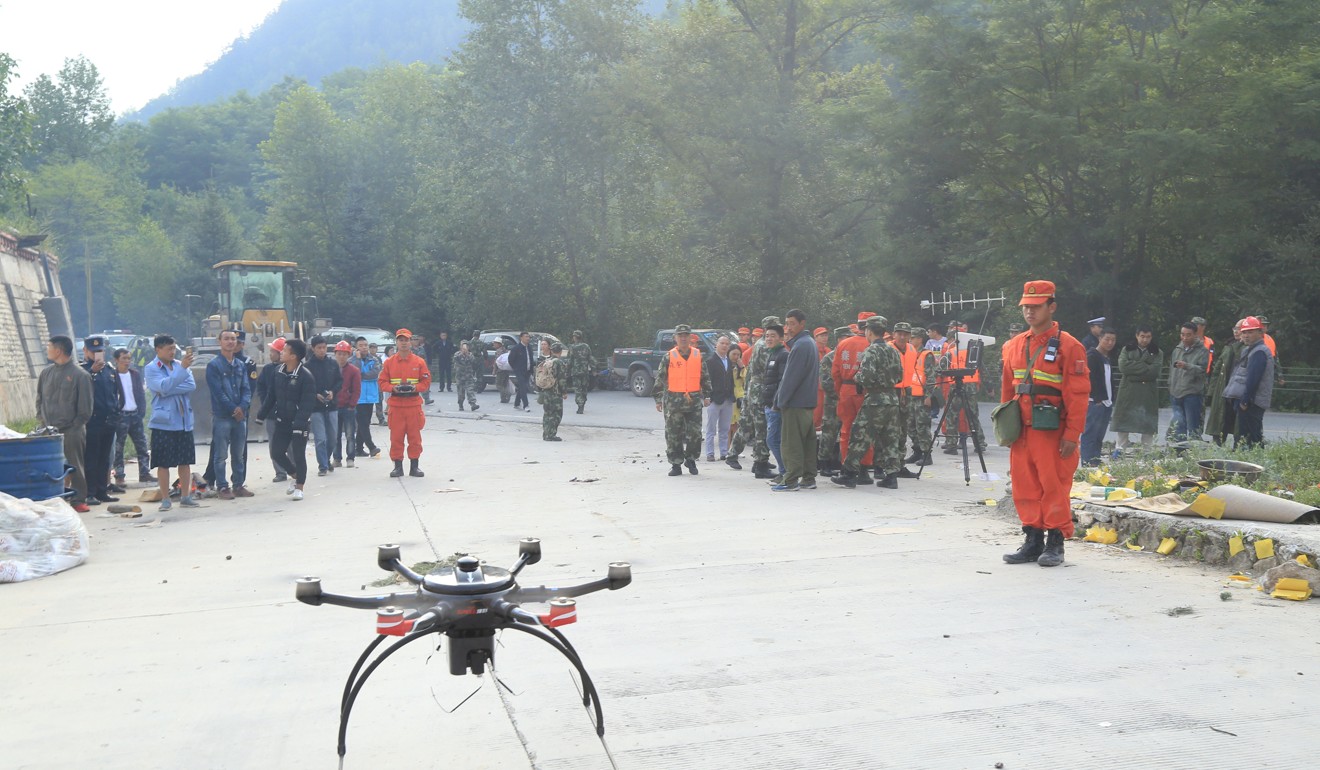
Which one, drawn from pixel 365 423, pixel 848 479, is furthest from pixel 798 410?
pixel 365 423

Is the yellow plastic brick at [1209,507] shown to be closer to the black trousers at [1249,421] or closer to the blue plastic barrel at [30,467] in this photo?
the black trousers at [1249,421]

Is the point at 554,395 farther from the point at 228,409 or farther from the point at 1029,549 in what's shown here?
the point at 1029,549

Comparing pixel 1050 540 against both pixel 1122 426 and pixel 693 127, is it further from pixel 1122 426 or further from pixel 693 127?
pixel 693 127

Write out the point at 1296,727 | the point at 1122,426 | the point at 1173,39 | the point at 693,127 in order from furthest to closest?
the point at 693,127 → the point at 1173,39 → the point at 1122,426 → the point at 1296,727

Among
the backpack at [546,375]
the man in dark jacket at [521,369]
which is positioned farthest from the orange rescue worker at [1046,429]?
the man in dark jacket at [521,369]

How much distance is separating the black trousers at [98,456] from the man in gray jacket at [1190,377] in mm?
12960

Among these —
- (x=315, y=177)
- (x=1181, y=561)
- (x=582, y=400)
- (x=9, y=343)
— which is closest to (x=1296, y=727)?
(x=1181, y=561)

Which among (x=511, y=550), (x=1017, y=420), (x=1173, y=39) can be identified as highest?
(x=1173, y=39)

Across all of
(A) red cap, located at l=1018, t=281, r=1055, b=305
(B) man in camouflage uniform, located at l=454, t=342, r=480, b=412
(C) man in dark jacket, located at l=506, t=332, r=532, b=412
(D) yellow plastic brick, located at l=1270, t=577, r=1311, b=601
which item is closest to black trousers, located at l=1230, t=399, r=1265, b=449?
(A) red cap, located at l=1018, t=281, r=1055, b=305

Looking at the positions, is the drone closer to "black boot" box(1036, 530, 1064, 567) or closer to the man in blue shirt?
"black boot" box(1036, 530, 1064, 567)

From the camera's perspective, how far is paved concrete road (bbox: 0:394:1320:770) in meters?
4.76

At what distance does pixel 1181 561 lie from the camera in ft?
28.0

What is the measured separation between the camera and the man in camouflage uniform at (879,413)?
13.2 m

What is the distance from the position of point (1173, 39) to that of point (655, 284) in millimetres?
19589
